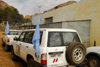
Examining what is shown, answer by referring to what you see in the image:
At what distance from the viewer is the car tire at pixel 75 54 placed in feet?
11.5

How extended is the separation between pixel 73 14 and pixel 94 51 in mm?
9846

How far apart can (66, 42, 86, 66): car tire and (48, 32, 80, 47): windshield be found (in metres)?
0.28

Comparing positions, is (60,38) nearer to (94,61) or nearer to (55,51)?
(55,51)

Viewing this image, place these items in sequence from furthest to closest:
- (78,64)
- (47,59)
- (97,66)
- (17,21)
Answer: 1. (17,21)
2. (97,66)
3. (78,64)
4. (47,59)

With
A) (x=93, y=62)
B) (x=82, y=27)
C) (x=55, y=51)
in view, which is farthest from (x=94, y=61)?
(x=82, y=27)

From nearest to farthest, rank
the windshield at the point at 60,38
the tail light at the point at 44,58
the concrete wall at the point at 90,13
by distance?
the tail light at the point at 44,58 < the windshield at the point at 60,38 < the concrete wall at the point at 90,13

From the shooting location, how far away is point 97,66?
4.92 metres

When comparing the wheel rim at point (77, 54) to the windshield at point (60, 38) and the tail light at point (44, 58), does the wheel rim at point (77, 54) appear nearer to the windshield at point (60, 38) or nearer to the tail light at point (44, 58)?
the windshield at point (60, 38)

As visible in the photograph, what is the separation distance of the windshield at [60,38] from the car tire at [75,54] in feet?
0.90

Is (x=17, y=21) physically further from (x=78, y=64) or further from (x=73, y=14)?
(x=78, y=64)

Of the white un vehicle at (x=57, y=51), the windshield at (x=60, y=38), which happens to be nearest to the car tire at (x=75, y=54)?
the white un vehicle at (x=57, y=51)

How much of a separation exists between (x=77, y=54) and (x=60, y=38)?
76 cm

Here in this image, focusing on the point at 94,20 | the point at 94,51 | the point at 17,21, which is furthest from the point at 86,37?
the point at 17,21

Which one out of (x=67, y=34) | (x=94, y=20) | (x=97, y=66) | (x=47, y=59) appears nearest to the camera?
(x=47, y=59)
